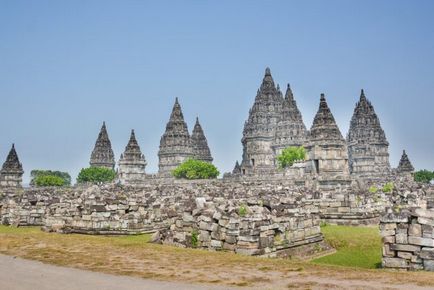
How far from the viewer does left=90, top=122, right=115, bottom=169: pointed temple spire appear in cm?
10558

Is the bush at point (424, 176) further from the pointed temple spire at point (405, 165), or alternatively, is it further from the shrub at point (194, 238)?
the shrub at point (194, 238)

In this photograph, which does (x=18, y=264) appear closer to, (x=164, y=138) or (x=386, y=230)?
(x=386, y=230)

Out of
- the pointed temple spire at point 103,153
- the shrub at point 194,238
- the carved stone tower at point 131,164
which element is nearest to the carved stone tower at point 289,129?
the carved stone tower at point 131,164

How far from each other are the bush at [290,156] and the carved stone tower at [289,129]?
14.1 ft

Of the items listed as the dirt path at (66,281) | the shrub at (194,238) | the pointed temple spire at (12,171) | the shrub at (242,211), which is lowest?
the dirt path at (66,281)

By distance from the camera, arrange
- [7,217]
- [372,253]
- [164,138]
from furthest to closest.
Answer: [164,138]
[7,217]
[372,253]

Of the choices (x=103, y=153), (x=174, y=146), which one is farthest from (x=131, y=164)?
(x=103, y=153)

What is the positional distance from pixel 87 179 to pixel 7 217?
79025mm

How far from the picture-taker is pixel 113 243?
14.9 m

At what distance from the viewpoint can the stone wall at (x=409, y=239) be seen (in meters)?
10.6

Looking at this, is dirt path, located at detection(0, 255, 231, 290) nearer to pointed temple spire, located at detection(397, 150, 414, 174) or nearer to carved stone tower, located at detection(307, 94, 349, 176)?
carved stone tower, located at detection(307, 94, 349, 176)

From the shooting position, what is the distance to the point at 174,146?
9312 centimetres

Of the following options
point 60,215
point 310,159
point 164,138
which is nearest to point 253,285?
point 60,215

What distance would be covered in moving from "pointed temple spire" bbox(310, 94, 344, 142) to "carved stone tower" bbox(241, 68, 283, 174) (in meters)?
39.0
